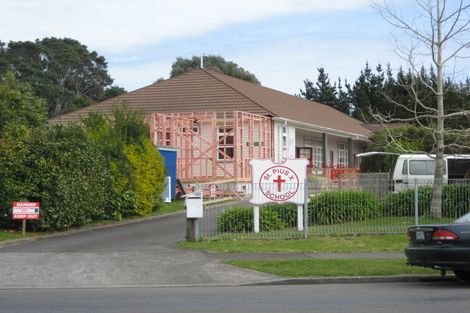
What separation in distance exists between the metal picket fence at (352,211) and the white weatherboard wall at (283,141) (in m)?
15.9

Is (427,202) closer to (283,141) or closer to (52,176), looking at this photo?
(52,176)

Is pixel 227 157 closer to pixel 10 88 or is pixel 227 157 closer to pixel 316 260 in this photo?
pixel 10 88

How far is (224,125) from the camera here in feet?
107

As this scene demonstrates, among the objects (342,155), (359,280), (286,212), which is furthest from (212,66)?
(359,280)

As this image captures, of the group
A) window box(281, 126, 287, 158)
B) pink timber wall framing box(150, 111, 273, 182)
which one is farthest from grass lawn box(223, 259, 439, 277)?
window box(281, 126, 287, 158)

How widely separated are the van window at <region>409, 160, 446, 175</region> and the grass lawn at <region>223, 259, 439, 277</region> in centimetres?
1233

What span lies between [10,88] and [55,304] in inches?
742

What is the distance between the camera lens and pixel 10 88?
88.8 ft

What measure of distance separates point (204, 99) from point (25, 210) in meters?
19.1

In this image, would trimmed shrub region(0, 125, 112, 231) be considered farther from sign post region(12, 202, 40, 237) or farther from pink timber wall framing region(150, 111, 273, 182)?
pink timber wall framing region(150, 111, 273, 182)

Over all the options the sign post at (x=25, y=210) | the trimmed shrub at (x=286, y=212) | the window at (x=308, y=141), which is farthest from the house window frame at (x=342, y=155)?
the sign post at (x=25, y=210)

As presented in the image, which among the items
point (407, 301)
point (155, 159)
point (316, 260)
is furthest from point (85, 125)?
point (407, 301)

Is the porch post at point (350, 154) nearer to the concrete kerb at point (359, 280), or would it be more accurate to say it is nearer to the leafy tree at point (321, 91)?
the leafy tree at point (321, 91)

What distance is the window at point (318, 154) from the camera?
1706 inches
